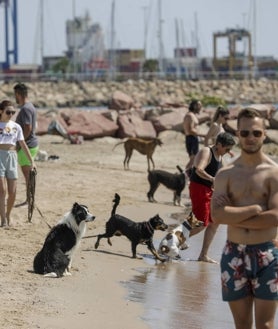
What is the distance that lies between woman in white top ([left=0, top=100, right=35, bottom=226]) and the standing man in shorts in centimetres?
100

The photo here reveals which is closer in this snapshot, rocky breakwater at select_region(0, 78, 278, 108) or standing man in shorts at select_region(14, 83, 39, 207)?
standing man in shorts at select_region(14, 83, 39, 207)

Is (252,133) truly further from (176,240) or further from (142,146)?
(142,146)

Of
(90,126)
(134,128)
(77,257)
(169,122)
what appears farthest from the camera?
(169,122)

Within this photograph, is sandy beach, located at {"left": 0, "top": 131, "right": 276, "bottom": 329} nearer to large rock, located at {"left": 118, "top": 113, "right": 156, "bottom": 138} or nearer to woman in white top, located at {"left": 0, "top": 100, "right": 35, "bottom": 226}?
woman in white top, located at {"left": 0, "top": 100, "right": 35, "bottom": 226}

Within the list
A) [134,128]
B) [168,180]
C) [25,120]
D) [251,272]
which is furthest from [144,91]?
[251,272]

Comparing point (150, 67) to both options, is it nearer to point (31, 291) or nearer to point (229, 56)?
point (229, 56)

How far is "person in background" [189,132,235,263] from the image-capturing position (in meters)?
9.45

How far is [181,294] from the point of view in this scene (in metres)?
8.67

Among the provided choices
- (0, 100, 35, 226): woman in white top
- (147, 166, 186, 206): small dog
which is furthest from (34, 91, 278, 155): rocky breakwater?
(0, 100, 35, 226): woman in white top

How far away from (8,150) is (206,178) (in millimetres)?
2434

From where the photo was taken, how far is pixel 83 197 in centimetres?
1494

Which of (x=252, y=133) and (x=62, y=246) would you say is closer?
(x=252, y=133)

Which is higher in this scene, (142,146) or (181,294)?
(142,146)

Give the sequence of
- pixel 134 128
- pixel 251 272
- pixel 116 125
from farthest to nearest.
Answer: pixel 134 128
pixel 116 125
pixel 251 272
